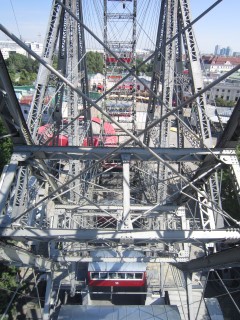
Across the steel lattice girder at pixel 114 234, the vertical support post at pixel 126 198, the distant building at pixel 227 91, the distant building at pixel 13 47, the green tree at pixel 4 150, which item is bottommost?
the steel lattice girder at pixel 114 234

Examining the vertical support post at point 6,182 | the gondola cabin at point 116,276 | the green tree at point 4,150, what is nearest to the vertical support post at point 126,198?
the vertical support post at point 6,182

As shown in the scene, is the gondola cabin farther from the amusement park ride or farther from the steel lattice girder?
the steel lattice girder

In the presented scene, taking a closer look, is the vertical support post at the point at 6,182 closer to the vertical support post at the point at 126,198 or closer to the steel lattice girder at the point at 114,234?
the steel lattice girder at the point at 114,234

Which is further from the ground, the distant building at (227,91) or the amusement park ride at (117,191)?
the distant building at (227,91)

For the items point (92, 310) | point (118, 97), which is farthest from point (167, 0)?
point (118, 97)

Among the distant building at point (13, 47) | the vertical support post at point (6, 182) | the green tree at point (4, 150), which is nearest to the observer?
the vertical support post at point (6, 182)

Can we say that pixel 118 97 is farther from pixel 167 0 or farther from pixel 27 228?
pixel 27 228

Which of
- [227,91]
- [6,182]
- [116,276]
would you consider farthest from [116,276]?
[227,91]

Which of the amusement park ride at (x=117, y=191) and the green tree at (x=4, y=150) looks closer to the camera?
the amusement park ride at (x=117, y=191)
